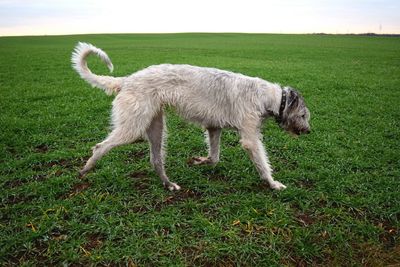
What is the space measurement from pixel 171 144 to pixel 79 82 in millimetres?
9282

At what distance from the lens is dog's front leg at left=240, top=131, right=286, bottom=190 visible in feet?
18.2

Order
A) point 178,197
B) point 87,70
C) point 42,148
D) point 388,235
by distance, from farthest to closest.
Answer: point 42,148 → point 87,70 → point 178,197 → point 388,235

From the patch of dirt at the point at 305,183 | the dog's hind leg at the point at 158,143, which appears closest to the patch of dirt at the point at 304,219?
the patch of dirt at the point at 305,183

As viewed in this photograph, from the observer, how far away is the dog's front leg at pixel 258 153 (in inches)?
218

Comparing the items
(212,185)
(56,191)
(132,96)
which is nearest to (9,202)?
(56,191)

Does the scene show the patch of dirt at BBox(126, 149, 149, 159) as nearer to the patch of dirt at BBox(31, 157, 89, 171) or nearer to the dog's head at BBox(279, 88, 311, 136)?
the patch of dirt at BBox(31, 157, 89, 171)

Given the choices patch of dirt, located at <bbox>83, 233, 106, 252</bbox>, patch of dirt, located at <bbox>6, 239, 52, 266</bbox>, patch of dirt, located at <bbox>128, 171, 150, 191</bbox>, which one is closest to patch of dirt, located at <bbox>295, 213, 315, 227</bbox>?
patch of dirt, located at <bbox>128, 171, 150, 191</bbox>

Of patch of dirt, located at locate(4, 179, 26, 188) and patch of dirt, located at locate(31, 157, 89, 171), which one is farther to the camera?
patch of dirt, located at locate(31, 157, 89, 171)

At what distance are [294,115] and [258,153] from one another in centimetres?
91

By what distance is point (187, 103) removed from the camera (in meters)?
5.46

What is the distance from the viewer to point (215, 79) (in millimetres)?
5582

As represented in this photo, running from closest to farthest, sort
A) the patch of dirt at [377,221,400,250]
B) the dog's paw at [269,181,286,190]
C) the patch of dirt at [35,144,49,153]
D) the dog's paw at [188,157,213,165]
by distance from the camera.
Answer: the patch of dirt at [377,221,400,250] < the dog's paw at [269,181,286,190] < the dog's paw at [188,157,213,165] < the patch of dirt at [35,144,49,153]

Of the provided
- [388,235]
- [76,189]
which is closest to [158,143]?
[76,189]

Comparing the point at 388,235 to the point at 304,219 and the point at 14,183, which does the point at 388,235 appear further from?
the point at 14,183
